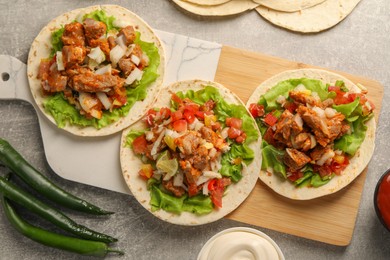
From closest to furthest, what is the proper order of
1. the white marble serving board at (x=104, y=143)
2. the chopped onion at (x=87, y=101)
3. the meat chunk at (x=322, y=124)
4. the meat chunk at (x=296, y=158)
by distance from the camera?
the meat chunk at (x=322, y=124)
the meat chunk at (x=296, y=158)
the chopped onion at (x=87, y=101)
the white marble serving board at (x=104, y=143)

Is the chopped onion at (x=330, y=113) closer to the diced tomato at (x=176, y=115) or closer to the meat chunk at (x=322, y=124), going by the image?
the meat chunk at (x=322, y=124)

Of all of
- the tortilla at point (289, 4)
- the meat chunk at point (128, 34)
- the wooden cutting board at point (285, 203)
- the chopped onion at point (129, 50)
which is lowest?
the wooden cutting board at point (285, 203)

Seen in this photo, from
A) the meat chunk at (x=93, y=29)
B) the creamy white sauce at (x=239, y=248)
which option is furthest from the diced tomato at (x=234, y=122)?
the meat chunk at (x=93, y=29)

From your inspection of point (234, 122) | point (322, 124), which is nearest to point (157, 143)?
point (234, 122)

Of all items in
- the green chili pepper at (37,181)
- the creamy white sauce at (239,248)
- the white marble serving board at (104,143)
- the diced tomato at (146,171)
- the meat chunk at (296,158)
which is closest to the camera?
the creamy white sauce at (239,248)

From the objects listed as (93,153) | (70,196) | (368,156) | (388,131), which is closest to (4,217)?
(70,196)

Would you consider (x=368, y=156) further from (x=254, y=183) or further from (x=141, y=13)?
(x=141, y=13)

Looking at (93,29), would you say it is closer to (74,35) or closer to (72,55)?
(74,35)
